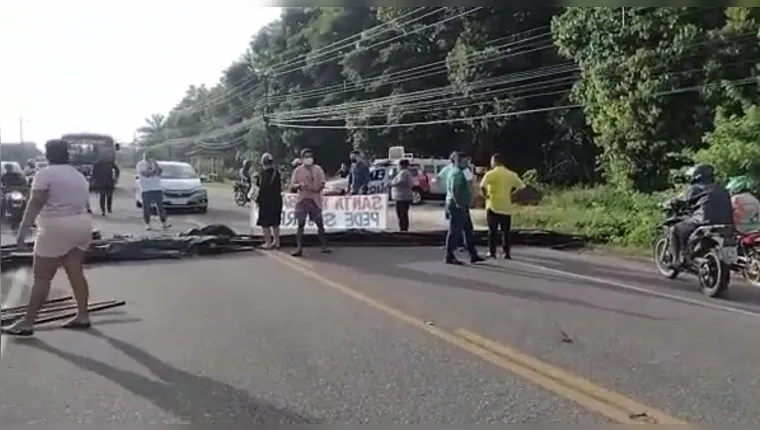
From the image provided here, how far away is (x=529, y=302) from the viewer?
968 centimetres

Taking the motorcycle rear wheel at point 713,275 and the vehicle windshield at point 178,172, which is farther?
the vehicle windshield at point 178,172

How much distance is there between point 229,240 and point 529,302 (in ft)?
22.0

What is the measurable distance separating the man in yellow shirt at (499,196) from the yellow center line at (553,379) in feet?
16.7

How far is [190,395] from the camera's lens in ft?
19.7

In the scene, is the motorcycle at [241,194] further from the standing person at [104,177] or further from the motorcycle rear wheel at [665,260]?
the motorcycle rear wheel at [665,260]

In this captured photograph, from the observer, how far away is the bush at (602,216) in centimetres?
1635

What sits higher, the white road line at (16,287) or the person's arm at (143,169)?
the person's arm at (143,169)

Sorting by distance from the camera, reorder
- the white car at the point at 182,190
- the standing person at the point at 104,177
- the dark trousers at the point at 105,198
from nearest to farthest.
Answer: the standing person at the point at 104,177 < the dark trousers at the point at 105,198 < the white car at the point at 182,190

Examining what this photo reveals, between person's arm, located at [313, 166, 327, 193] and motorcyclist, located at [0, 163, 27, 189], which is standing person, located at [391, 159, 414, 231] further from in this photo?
motorcyclist, located at [0, 163, 27, 189]

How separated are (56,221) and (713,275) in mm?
6859

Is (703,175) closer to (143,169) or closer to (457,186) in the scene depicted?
(457,186)

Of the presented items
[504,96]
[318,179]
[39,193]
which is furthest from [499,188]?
[504,96]

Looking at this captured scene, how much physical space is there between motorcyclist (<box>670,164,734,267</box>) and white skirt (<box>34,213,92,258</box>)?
679 centimetres

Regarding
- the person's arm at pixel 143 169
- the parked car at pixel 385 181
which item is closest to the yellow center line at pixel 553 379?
the person's arm at pixel 143 169
